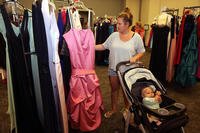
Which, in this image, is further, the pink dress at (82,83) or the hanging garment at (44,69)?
the pink dress at (82,83)

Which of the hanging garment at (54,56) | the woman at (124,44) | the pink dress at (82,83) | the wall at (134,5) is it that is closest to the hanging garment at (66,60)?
the pink dress at (82,83)

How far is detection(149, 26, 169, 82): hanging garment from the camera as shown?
3.65 metres

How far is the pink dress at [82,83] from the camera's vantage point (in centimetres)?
183

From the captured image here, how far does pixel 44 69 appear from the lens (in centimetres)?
152

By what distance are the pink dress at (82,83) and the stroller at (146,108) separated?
32cm

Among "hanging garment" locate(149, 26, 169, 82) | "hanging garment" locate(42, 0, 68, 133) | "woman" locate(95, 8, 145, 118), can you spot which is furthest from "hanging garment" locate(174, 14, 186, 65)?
"hanging garment" locate(42, 0, 68, 133)

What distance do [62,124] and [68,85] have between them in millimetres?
425

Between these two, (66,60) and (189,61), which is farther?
(189,61)

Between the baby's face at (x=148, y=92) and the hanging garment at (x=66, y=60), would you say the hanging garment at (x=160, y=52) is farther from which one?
the hanging garment at (x=66, y=60)

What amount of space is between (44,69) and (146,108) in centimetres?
89

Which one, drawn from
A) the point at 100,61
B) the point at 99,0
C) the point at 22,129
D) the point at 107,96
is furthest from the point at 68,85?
the point at 99,0

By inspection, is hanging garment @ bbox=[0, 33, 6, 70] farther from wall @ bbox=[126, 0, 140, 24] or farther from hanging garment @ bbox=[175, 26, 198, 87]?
wall @ bbox=[126, 0, 140, 24]

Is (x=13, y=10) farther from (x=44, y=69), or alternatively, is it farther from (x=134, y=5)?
(x=134, y=5)

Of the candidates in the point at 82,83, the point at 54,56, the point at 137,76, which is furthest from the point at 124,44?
the point at 54,56
